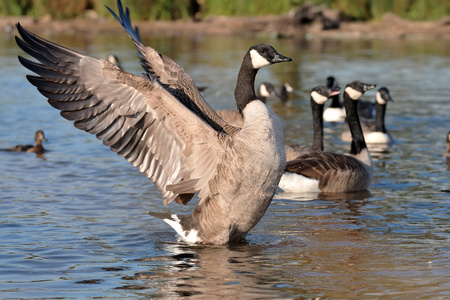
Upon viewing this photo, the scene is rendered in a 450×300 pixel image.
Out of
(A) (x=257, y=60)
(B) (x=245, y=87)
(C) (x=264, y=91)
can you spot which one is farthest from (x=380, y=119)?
(B) (x=245, y=87)

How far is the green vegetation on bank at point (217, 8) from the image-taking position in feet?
131

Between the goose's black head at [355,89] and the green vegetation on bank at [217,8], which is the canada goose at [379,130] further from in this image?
the green vegetation on bank at [217,8]

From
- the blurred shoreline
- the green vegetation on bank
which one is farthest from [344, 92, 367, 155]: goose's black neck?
the green vegetation on bank

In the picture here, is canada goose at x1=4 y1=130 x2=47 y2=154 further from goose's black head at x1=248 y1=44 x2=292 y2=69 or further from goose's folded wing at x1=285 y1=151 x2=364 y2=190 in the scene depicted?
goose's black head at x1=248 y1=44 x2=292 y2=69

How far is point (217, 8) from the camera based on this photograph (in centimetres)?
4503

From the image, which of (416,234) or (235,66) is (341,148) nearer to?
(416,234)

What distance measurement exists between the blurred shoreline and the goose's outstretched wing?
1167 inches

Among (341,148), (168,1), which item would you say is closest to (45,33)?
(168,1)

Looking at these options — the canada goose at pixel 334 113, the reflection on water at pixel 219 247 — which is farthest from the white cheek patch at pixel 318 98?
the canada goose at pixel 334 113

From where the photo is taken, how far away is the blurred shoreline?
37844mm

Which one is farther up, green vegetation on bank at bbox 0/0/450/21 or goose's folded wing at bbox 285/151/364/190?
green vegetation on bank at bbox 0/0/450/21

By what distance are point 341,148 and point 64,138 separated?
16.5ft

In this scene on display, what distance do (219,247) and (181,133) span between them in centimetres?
119

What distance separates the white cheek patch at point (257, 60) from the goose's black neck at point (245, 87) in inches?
1.8
